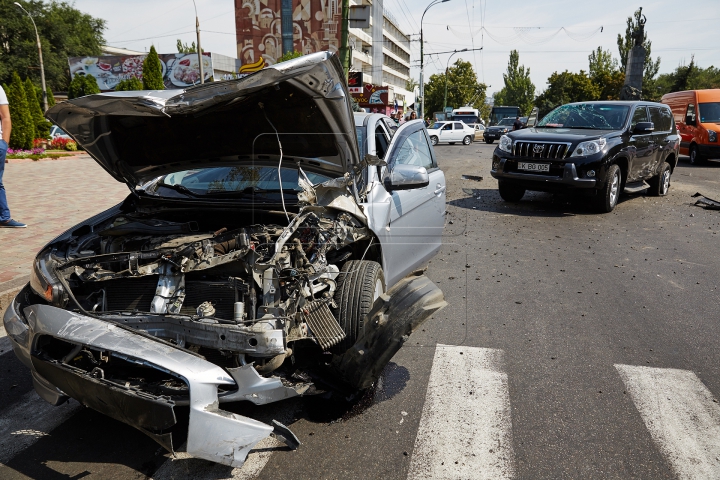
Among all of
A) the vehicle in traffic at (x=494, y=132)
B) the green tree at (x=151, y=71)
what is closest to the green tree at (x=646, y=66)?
the vehicle in traffic at (x=494, y=132)

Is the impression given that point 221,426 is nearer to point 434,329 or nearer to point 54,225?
point 434,329

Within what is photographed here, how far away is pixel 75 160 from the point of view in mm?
19188

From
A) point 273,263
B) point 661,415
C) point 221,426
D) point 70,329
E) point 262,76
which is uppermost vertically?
point 262,76

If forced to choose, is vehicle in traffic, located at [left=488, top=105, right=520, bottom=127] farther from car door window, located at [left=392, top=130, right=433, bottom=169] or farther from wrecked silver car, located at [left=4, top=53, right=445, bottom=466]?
wrecked silver car, located at [left=4, top=53, right=445, bottom=466]

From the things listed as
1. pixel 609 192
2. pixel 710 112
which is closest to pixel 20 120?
pixel 609 192

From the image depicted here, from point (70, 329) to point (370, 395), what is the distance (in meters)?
1.79

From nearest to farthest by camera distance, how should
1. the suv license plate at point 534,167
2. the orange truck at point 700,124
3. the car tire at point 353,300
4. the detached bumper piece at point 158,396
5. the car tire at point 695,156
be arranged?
the detached bumper piece at point 158,396
the car tire at point 353,300
the suv license plate at point 534,167
the orange truck at point 700,124
the car tire at point 695,156

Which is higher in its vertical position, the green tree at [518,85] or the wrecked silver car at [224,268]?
the green tree at [518,85]

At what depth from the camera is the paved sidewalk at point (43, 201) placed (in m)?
6.33

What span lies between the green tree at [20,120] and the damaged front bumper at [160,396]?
67.9 feet

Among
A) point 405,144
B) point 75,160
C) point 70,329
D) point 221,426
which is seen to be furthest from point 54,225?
point 75,160

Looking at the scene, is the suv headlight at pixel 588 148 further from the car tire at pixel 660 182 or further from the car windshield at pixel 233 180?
the car windshield at pixel 233 180

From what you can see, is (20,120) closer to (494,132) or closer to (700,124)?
(700,124)

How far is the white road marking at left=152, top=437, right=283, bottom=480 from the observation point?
8.93 ft
